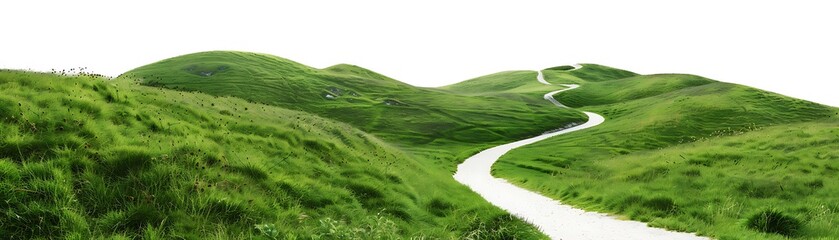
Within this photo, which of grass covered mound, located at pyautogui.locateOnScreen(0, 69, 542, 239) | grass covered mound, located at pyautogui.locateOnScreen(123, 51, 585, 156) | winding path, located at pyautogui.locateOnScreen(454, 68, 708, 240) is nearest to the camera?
grass covered mound, located at pyautogui.locateOnScreen(0, 69, 542, 239)

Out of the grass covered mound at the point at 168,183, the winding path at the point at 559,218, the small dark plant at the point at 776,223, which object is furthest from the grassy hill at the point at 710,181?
the grass covered mound at the point at 168,183

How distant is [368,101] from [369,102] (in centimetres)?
92

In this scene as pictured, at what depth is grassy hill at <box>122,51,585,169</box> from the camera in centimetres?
8388

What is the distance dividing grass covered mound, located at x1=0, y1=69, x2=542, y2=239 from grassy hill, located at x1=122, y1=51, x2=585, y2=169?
4929 centimetres

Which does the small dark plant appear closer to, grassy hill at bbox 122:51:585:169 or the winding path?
the winding path

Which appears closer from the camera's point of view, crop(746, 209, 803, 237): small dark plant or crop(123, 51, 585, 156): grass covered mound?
crop(746, 209, 803, 237): small dark plant

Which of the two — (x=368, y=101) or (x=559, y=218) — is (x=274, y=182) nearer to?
(x=559, y=218)

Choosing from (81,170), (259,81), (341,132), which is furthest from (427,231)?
(259,81)

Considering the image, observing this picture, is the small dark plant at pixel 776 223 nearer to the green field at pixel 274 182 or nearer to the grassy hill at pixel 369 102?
the green field at pixel 274 182

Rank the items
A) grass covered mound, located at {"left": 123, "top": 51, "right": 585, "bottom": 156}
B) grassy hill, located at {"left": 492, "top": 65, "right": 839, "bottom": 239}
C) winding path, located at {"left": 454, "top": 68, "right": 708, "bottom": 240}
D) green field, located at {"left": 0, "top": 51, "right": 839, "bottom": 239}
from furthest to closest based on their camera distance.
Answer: grass covered mound, located at {"left": 123, "top": 51, "right": 585, "bottom": 156} → winding path, located at {"left": 454, "top": 68, "right": 708, "bottom": 240} → grassy hill, located at {"left": 492, "top": 65, "right": 839, "bottom": 239} → green field, located at {"left": 0, "top": 51, "right": 839, "bottom": 239}

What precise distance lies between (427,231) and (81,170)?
9.17 metres

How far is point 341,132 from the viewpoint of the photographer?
31.5 meters

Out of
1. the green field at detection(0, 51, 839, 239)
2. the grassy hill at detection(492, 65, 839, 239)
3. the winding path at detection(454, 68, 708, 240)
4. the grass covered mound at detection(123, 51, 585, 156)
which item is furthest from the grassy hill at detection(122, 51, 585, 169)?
the green field at detection(0, 51, 839, 239)

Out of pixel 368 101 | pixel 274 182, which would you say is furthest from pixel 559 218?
A: pixel 368 101
